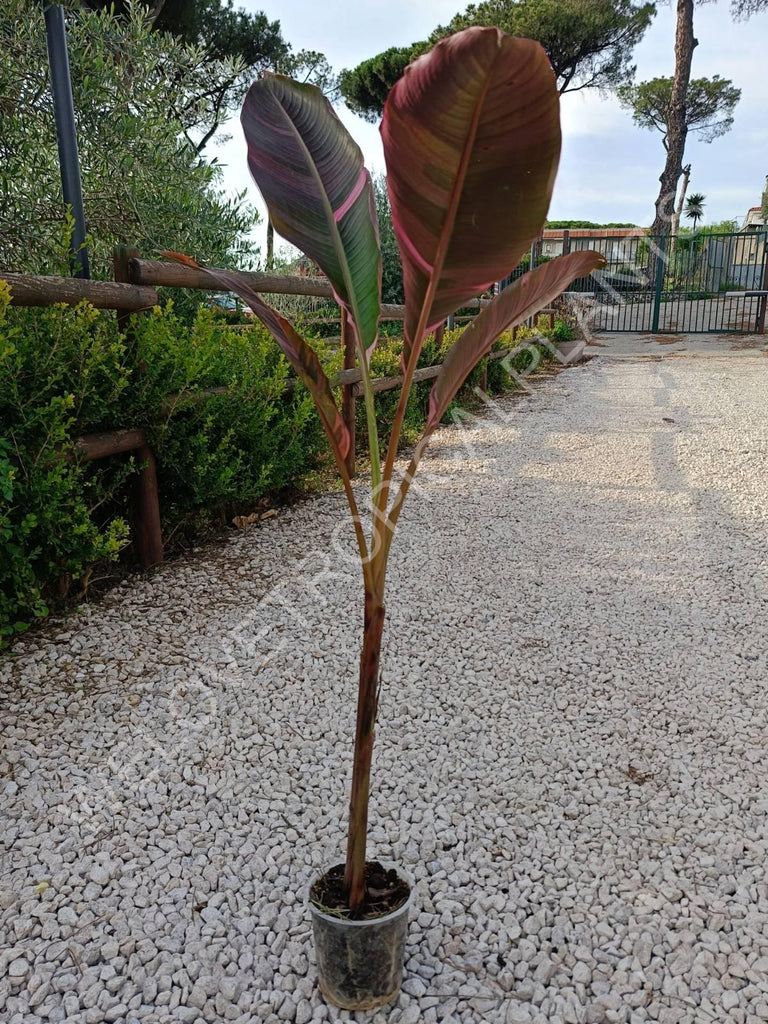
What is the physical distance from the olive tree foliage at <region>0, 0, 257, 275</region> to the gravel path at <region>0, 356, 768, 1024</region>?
6.51 feet

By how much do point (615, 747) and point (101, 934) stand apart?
137 centimetres

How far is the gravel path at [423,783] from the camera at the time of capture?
1.30 meters

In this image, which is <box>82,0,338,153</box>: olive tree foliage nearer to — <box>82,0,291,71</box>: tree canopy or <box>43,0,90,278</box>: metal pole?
<box>82,0,291,71</box>: tree canopy

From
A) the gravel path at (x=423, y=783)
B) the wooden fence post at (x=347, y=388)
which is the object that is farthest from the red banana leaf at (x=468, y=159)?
the wooden fence post at (x=347, y=388)

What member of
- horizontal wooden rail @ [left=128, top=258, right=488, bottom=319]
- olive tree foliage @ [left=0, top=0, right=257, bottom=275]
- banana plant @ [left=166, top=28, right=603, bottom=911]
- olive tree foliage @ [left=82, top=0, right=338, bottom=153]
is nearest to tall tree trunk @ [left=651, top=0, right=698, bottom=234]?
olive tree foliage @ [left=82, top=0, right=338, bottom=153]

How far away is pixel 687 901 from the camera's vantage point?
4.79ft

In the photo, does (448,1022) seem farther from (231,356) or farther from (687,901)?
(231,356)

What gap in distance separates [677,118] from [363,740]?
56.2ft

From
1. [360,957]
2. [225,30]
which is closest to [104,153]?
[360,957]

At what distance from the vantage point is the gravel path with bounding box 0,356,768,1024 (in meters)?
1.30

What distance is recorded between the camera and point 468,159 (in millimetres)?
802

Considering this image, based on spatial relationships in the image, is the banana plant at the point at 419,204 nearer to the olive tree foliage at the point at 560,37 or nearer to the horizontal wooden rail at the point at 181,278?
the horizontal wooden rail at the point at 181,278

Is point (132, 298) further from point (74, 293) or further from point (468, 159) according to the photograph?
point (468, 159)

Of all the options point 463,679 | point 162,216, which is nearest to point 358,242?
point 463,679
